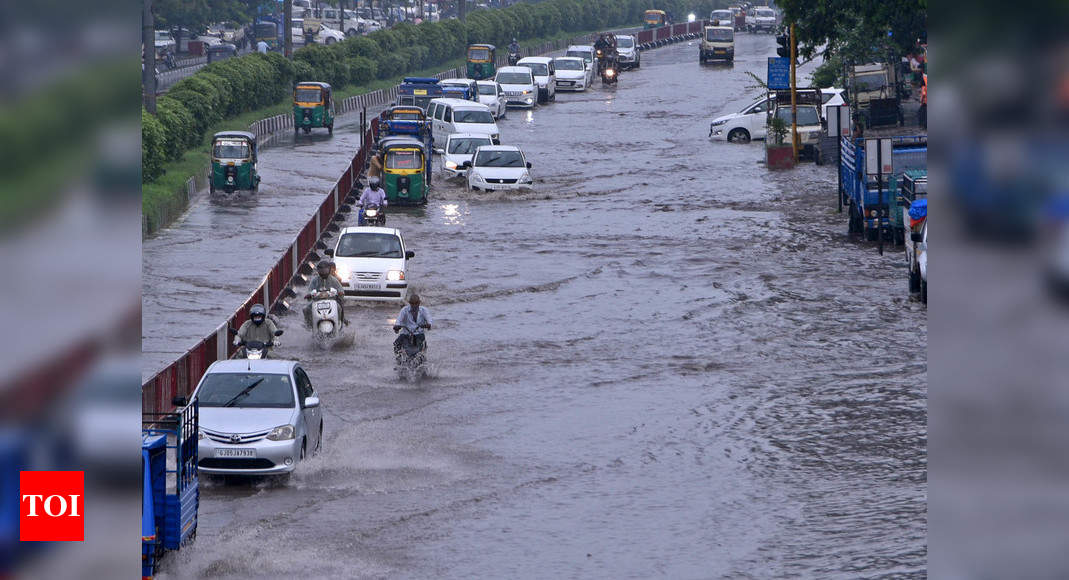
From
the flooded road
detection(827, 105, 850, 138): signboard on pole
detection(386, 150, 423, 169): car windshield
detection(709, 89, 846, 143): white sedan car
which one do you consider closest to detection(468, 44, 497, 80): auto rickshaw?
detection(709, 89, 846, 143): white sedan car

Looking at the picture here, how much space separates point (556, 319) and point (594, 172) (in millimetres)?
22383

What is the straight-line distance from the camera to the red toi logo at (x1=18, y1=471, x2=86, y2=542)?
259 centimetres

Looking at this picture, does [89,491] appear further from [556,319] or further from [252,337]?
[556,319]

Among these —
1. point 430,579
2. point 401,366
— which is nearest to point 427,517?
point 430,579

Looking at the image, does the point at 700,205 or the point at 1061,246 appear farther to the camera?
the point at 700,205

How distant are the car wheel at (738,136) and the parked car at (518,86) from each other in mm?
13382

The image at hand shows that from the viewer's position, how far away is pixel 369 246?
94.4 feet

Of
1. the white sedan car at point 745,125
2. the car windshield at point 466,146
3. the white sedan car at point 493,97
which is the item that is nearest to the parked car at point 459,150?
the car windshield at point 466,146

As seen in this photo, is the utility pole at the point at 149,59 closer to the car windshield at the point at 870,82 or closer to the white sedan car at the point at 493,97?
the white sedan car at the point at 493,97

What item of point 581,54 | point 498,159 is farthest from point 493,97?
point 581,54

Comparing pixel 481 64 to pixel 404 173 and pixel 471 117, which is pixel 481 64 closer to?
pixel 471 117

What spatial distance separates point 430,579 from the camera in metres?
13.2

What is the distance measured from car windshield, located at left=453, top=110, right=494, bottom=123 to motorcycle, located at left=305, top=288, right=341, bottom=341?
27.7m

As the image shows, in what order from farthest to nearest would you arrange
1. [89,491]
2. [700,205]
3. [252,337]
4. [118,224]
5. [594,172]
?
[594,172]
[700,205]
[252,337]
[89,491]
[118,224]
